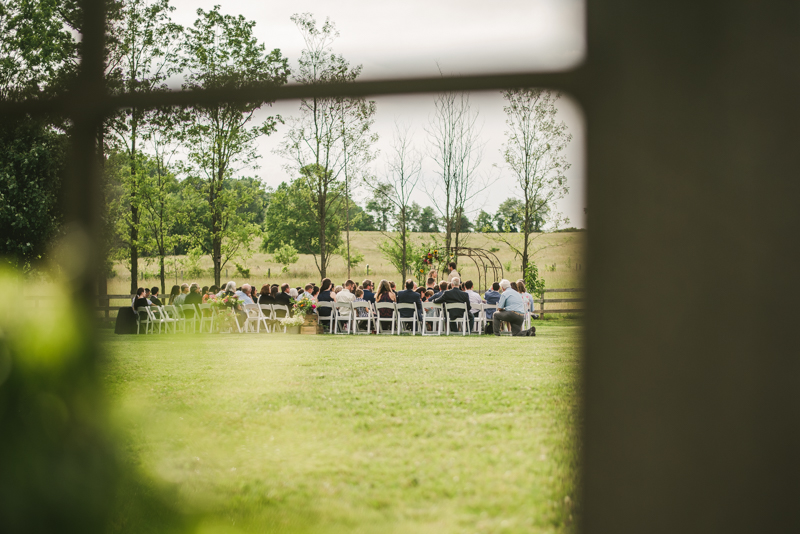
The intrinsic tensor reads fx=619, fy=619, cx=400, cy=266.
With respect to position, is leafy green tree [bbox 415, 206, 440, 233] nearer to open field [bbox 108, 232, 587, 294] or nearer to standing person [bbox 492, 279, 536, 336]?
open field [bbox 108, 232, 587, 294]

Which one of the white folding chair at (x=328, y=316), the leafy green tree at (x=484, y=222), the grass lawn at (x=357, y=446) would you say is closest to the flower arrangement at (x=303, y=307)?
the white folding chair at (x=328, y=316)

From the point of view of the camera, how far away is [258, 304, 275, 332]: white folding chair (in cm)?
1371

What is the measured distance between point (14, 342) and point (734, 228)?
1598mm

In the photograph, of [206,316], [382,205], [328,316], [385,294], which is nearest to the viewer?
[328,316]

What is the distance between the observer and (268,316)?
1425cm

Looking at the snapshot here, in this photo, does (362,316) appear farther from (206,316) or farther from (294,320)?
(206,316)

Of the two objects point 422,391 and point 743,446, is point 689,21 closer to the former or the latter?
point 743,446

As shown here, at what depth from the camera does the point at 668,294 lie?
4.16 feet

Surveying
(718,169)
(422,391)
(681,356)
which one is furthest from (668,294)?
(422,391)

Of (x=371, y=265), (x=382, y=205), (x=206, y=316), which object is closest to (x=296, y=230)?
(x=371, y=265)

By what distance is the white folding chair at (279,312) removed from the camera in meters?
13.6

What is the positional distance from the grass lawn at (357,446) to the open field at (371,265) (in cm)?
55

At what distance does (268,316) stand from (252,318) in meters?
0.39

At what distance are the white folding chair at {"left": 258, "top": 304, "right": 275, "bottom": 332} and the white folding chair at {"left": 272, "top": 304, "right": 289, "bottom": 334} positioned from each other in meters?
0.10
